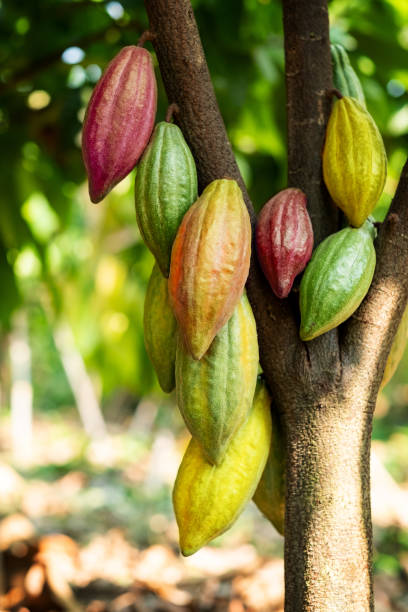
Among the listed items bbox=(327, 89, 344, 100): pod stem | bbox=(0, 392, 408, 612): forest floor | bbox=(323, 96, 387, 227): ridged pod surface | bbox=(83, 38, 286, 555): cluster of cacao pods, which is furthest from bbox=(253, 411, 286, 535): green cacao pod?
bbox=(0, 392, 408, 612): forest floor

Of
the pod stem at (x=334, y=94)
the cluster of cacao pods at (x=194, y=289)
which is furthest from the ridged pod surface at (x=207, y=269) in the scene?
the pod stem at (x=334, y=94)

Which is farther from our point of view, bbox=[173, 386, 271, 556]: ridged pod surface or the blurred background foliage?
→ the blurred background foliage

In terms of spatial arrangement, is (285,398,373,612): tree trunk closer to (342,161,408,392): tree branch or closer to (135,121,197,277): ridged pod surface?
(342,161,408,392): tree branch

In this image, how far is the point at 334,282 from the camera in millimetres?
638

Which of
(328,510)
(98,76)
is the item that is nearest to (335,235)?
(328,510)

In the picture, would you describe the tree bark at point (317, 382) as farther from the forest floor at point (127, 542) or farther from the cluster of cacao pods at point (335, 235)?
the forest floor at point (127, 542)

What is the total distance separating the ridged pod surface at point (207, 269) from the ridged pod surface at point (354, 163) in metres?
0.15

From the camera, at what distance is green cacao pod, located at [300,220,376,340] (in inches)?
25.0

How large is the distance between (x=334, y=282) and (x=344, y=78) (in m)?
0.31

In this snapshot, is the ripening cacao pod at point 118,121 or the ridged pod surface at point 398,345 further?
the ridged pod surface at point 398,345

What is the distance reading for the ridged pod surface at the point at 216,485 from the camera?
64 centimetres

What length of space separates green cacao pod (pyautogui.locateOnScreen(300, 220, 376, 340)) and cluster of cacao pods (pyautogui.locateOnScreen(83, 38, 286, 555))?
0.07 feet

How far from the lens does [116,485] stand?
14.0 ft

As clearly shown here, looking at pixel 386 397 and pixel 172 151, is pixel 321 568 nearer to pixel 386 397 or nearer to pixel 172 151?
pixel 172 151
